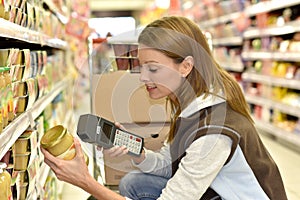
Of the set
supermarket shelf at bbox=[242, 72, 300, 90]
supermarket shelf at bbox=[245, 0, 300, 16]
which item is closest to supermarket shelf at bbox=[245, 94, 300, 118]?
supermarket shelf at bbox=[242, 72, 300, 90]

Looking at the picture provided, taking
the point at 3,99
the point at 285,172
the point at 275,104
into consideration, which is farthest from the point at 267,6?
the point at 3,99

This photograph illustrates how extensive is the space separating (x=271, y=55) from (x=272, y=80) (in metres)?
0.31

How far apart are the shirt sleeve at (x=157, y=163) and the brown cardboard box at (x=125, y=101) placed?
0.41 m

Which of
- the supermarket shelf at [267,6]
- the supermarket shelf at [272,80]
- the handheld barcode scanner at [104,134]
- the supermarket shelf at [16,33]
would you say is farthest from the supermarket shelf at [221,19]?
the handheld barcode scanner at [104,134]

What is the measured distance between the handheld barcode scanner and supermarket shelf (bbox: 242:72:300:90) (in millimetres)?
3531

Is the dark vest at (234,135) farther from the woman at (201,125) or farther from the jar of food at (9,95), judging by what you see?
the jar of food at (9,95)

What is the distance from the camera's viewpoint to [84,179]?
57.5 inches

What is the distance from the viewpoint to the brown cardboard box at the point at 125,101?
2.50 m

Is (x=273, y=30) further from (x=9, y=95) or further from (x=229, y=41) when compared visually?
(x=9, y=95)

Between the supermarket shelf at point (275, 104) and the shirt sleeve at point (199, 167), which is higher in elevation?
the shirt sleeve at point (199, 167)

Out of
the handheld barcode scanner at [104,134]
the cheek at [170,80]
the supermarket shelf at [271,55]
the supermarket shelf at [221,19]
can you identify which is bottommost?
the handheld barcode scanner at [104,134]

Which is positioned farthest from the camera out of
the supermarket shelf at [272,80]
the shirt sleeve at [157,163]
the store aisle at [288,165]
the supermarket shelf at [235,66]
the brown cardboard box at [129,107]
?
the supermarket shelf at [235,66]

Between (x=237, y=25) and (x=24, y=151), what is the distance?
5.51 m

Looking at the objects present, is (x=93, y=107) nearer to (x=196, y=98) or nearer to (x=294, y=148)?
(x=196, y=98)
